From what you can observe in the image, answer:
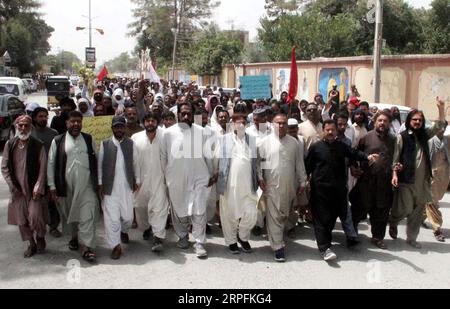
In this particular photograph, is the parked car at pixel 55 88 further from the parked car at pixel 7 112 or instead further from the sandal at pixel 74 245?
the sandal at pixel 74 245

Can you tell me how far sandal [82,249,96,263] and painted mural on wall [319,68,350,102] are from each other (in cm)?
Result: 1437

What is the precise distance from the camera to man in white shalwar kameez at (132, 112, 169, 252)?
5544 mm

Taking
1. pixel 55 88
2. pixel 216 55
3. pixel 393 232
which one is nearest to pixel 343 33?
pixel 216 55

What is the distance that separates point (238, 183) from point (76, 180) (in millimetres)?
1703

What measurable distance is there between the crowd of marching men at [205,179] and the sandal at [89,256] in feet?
0.03

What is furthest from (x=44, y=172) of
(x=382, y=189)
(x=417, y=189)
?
(x=417, y=189)

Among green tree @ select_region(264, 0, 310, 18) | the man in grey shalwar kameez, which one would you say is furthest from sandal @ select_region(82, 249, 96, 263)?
green tree @ select_region(264, 0, 310, 18)

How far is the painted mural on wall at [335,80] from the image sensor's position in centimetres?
1862

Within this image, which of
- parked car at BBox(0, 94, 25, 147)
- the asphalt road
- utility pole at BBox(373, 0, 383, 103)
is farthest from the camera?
utility pole at BBox(373, 0, 383, 103)

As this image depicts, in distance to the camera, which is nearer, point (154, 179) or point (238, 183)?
point (238, 183)

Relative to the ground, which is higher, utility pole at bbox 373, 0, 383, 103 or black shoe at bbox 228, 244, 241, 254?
utility pole at bbox 373, 0, 383, 103

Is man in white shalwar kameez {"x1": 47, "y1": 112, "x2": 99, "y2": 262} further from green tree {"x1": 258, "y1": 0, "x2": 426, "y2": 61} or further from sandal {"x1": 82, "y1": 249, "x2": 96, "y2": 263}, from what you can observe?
green tree {"x1": 258, "y1": 0, "x2": 426, "y2": 61}

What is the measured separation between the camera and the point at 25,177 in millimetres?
5184

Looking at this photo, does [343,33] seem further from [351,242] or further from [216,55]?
[351,242]
